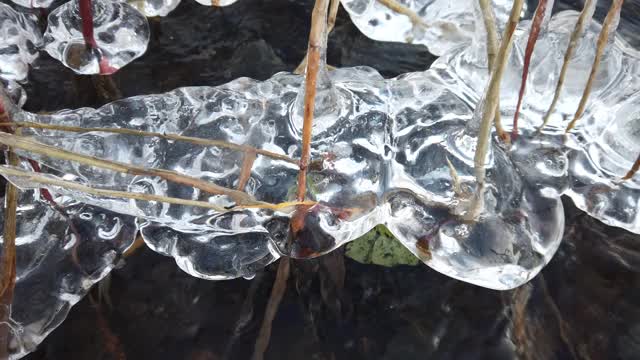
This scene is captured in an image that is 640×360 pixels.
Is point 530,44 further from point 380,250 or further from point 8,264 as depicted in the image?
point 8,264

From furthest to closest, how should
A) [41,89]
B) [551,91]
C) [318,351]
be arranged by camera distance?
[41,89], [551,91], [318,351]

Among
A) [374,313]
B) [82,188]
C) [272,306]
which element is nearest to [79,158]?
[82,188]

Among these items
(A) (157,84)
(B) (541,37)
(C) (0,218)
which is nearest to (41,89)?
(A) (157,84)

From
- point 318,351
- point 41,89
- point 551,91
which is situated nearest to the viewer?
point 318,351

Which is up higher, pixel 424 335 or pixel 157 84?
pixel 157 84

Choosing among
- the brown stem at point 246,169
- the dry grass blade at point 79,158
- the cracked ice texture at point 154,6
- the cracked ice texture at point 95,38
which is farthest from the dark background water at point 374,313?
the cracked ice texture at point 154,6

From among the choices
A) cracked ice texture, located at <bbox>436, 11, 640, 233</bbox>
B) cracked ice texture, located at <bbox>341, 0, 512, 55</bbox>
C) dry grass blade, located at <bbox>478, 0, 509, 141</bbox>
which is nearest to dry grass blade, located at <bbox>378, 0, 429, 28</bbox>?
cracked ice texture, located at <bbox>341, 0, 512, 55</bbox>

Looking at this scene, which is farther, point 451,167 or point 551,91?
point 551,91

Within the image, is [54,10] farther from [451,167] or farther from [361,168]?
[451,167]
